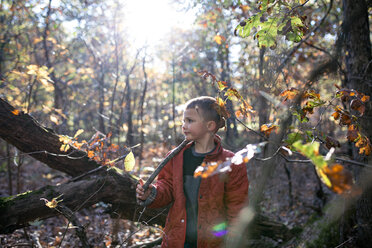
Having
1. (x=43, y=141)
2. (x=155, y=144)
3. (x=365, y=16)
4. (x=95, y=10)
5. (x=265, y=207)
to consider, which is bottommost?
(x=265, y=207)

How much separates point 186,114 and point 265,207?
18.2 feet

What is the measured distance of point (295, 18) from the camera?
83.7 inches

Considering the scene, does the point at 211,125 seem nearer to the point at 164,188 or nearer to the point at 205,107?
the point at 205,107

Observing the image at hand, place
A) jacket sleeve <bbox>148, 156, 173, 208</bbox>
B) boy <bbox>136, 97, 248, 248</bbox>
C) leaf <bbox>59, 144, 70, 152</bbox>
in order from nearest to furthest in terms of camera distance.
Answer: boy <bbox>136, 97, 248, 248</bbox>
jacket sleeve <bbox>148, 156, 173, 208</bbox>
leaf <bbox>59, 144, 70, 152</bbox>

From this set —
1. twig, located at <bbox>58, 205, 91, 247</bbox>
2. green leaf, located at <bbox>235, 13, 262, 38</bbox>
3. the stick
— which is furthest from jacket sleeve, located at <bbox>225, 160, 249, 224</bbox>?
twig, located at <bbox>58, 205, 91, 247</bbox>

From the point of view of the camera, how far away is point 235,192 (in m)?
2.53

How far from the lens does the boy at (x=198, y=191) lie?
2512 millimetres

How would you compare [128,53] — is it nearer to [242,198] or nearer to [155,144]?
[155,144]

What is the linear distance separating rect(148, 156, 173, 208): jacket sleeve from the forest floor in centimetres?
31

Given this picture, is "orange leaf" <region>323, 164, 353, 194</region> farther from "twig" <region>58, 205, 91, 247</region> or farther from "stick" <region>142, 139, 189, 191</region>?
"twig" <region>58, 205, 91, 247</region>

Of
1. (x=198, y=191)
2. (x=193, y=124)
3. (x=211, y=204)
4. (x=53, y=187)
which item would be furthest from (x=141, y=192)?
(x=53, y=187)

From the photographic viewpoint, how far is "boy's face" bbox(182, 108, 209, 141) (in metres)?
2.68

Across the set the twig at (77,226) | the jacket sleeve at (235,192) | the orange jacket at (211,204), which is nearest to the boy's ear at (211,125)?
the orange jacket at (211,204)

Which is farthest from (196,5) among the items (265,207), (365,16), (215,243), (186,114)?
(265,207)
